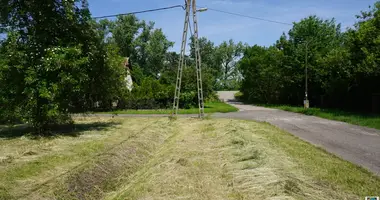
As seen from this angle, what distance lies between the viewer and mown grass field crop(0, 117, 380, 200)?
204 inches

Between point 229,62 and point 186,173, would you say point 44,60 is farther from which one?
point 229,62

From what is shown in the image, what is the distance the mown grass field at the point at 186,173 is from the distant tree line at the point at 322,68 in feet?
55.0

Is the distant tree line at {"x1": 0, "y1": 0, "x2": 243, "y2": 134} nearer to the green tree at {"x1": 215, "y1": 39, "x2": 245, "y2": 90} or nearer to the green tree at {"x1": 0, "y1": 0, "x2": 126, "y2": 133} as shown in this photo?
the green tree at {"x1": 0, "y1": 0, "x2": 126, "y2": 133}

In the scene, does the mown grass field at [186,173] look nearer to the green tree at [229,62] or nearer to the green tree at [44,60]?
the green tree at [44,60]

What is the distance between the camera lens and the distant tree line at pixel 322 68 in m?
23.0

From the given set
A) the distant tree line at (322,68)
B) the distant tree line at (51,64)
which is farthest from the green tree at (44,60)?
the distant tree line at (322,68)

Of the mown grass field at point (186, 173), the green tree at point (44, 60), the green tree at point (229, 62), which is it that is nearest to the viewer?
the mown grass field at point (186, 173)

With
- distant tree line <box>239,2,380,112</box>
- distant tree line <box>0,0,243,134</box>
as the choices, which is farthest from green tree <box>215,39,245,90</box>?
distant tree line <box>0,0,243,134</box>

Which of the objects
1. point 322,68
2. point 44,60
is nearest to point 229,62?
point 322,68

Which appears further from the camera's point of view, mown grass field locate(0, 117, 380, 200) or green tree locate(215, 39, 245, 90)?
green tree locate(215, 39, 245, 90)

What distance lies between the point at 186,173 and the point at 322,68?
28.8 metres

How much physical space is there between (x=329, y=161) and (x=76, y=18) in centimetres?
1087

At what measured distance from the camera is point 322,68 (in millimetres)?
31797

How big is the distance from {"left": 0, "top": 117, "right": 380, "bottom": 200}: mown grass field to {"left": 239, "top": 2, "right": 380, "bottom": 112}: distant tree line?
16754 mm
